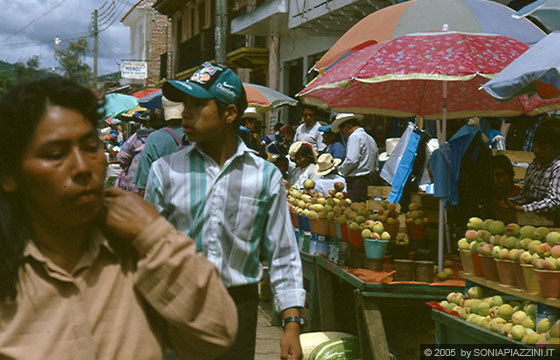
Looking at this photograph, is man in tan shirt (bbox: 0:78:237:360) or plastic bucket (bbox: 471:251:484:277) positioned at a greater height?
man in tan shirt (bbox: 0:78:237:360)

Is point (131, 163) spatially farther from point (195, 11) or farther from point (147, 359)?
point (195, 11)

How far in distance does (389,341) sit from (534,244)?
2.05m

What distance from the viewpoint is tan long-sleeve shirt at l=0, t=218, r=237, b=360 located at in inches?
58.6

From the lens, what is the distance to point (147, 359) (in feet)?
5.09

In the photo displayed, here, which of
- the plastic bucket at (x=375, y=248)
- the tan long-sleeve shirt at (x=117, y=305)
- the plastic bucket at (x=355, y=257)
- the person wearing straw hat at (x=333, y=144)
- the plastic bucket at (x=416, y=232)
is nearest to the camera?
the tan long-sleeve shirt at (x=117, y=305)

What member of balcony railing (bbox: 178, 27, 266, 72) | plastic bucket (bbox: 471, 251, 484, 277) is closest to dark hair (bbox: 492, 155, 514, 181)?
plastic bucket (bbox: 471, 251, 484, 277)

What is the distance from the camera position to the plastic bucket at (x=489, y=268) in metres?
4.38

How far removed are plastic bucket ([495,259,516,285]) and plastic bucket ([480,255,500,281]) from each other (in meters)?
0.09

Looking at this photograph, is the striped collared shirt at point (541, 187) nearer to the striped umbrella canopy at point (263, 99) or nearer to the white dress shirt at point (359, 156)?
the white dress shirt at point (359, 156)

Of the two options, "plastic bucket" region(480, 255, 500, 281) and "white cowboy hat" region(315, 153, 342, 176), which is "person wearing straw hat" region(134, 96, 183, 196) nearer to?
"plastic bucket" region(480, 255, 500, 281)

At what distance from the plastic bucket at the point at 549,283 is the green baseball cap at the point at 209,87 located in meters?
1.85

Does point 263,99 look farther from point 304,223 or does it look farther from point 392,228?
point 392,228

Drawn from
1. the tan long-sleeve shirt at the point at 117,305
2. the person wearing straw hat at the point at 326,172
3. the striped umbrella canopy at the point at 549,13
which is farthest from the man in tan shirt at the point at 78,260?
the person wearing straw hat at the point at 326,172

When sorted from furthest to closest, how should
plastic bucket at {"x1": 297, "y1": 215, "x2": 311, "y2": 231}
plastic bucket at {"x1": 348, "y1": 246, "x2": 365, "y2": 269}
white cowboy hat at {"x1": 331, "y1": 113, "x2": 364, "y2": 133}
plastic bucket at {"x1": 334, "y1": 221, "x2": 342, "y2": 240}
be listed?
white cowboy hat at {"x1": 331, "y1": 113, "x2": 364, "y2": 133} → plastic bucket at {"x1": 297, "y1": 215, "x2": 311, "y2": 231} → plastic bucket at {"x1": 334, "y1": 221, "x2": 342, "y2": 240} → plastic bucket at {"x1": 348, "y1": 246, "x2": 365, "y2": 269}
